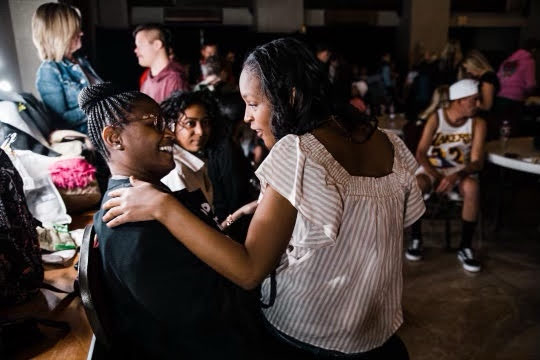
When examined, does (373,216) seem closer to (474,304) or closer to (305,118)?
(305,118)

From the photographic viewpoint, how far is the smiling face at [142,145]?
1.08m

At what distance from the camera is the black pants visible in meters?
1.04

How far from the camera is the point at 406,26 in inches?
417

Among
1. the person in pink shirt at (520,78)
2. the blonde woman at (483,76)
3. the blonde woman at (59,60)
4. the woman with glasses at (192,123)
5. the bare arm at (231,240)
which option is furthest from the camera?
the person in pink shirt at (520,78)

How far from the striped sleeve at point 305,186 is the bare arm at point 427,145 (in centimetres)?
276

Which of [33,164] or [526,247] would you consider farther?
[526,247]

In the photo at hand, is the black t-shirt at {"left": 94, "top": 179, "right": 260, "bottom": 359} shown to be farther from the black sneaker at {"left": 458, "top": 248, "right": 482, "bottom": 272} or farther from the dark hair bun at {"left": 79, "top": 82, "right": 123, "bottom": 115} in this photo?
the black sneaker at {"left": 458, "top": 248, "right": 482, "bottom": 272}

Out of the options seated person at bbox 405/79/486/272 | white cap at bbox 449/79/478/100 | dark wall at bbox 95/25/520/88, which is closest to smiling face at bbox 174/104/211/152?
seated person at bbox 405/79/486/272

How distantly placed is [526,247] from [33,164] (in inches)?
139

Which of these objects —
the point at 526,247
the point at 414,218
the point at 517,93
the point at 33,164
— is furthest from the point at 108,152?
the point at 517,93

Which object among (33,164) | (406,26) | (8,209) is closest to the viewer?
(8,209)

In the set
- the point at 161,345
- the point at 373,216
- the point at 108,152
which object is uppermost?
the point at 108,152

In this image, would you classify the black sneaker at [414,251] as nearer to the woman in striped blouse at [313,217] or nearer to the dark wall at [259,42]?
the woman in striped blouse at [313,217]

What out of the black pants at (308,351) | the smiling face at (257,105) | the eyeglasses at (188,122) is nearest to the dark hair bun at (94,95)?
the smiling face at (257,105)
